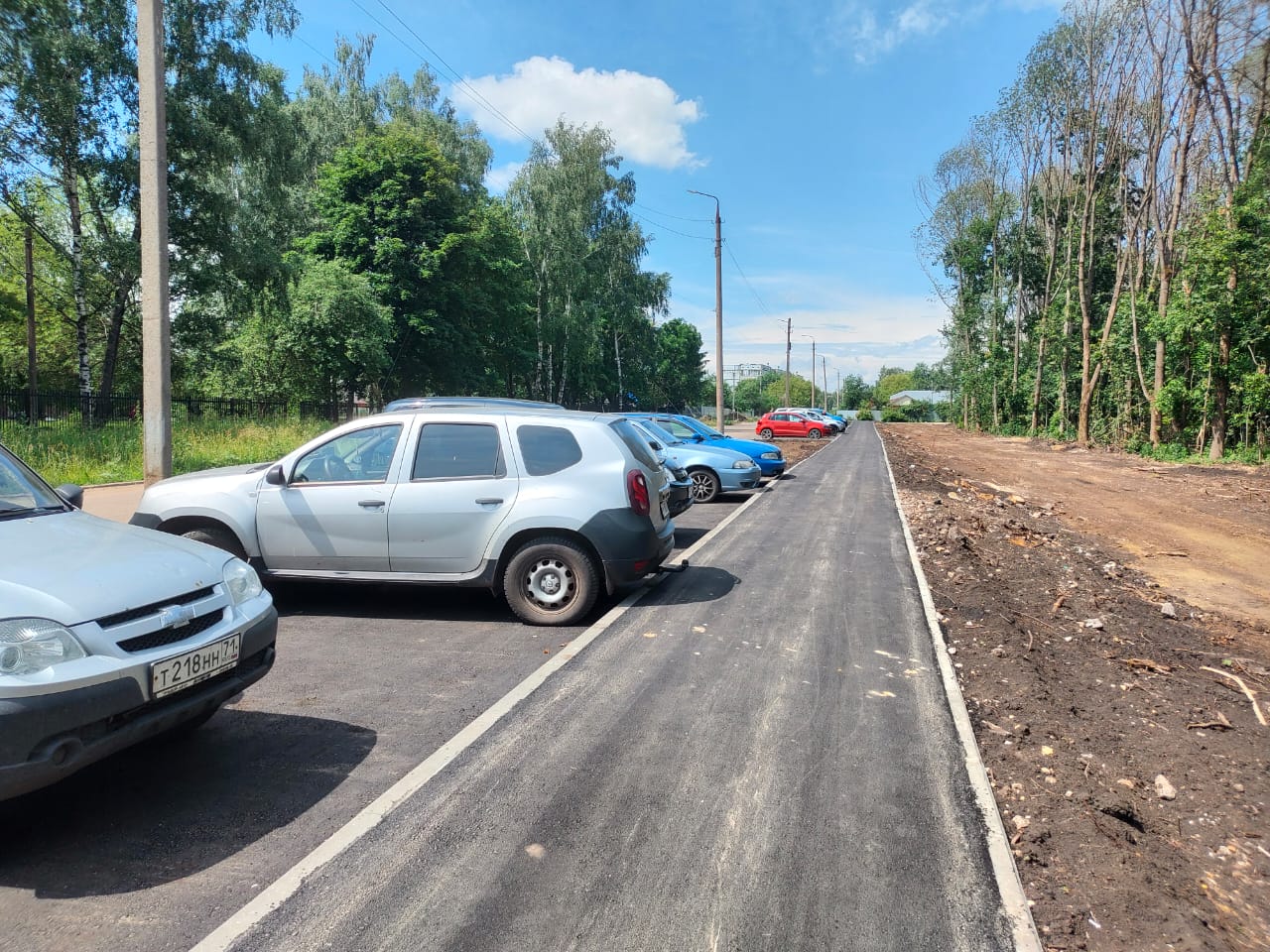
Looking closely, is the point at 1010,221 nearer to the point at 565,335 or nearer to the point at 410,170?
the point at 565,335

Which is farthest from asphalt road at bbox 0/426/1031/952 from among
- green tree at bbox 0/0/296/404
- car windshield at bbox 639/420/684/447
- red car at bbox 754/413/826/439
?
red car at bbox 754/413/826/439

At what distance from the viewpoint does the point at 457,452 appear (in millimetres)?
A: 6234

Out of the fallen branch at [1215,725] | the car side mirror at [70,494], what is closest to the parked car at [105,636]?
the car side mirror at [70,494]

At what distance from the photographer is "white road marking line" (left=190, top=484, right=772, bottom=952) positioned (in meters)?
2.50

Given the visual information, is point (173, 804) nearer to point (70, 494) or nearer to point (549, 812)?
point (549, 812)

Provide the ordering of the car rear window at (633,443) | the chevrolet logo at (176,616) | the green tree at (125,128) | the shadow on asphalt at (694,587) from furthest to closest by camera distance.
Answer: the green tree at (125,128) → the shadow on asphalt at (694,587) → the car rear window at (633,443) → the chevrolet logo at (176,616)

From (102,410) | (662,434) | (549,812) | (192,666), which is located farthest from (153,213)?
(102,410)

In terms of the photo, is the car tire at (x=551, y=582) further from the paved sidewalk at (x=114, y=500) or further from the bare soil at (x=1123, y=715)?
the paved sidewalk at (x=114, y=500)

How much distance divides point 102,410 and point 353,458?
52.2ft

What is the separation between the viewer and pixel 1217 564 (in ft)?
30.7

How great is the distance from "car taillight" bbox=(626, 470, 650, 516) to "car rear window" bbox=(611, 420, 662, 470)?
0.36 meters

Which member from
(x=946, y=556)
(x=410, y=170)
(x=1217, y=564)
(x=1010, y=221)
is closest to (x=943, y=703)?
(x=946, y=556)

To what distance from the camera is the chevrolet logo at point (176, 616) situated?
315 cm

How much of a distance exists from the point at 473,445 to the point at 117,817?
359 centimetres
